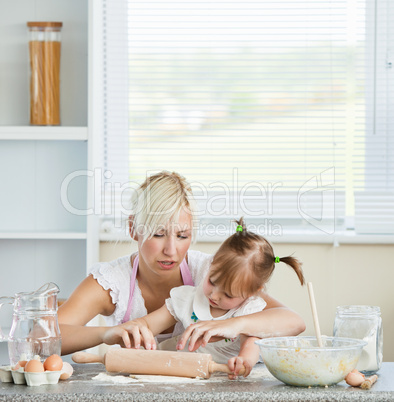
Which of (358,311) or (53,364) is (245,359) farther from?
(53,364)

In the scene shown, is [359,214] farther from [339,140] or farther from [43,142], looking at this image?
[43,142]

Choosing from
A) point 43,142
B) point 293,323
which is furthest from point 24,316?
point 43,142

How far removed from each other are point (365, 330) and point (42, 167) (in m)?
1.92

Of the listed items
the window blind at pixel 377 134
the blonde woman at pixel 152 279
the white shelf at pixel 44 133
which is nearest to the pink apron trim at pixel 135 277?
the blonde woman at pixel 152 279

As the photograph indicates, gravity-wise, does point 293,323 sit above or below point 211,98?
below

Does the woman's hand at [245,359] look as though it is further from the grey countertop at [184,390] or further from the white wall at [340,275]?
the white wall at [340,275]

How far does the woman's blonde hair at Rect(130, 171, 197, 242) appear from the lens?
1758 mm

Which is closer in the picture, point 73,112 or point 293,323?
point 293,323

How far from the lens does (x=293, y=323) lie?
162 cm

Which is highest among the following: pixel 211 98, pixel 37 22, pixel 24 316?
pixel 37 22

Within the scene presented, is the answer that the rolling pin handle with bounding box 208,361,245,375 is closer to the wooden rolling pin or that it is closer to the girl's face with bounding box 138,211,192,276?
the wooden rolling pin

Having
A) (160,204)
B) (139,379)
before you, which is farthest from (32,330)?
(160,204)

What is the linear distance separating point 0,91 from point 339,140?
1558 mm

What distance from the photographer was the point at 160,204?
5.81ft
